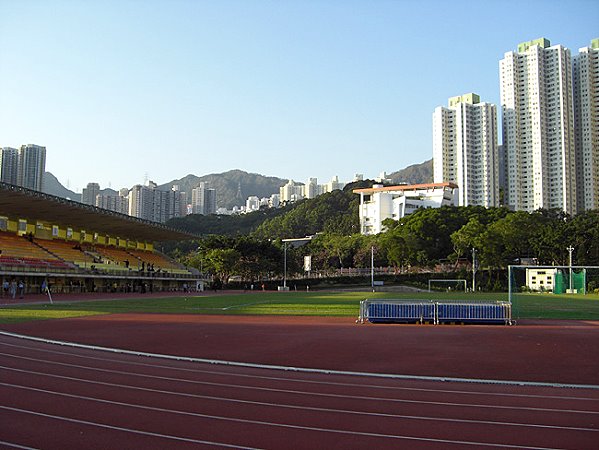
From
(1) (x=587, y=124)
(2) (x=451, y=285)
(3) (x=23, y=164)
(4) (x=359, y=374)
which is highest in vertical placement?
(1) (x=587, y=124)

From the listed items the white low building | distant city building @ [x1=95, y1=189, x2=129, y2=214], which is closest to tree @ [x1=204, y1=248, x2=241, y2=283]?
the white low building

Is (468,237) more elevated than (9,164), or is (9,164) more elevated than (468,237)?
(9,164)

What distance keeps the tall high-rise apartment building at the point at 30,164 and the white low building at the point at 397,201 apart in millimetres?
75863

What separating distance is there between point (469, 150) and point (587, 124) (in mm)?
29844

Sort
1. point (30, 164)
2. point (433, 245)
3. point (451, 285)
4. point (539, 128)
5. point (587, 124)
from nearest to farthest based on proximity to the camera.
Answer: point (451, 285) < point (433, 245) < point (30, 164) < point (587, 124) < point (539, 128)

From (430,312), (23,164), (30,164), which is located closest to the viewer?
(430,312)

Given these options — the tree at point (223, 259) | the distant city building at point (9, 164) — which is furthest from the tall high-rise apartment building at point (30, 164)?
the tree at point (223, 259)

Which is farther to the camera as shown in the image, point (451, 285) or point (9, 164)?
point (9, 164)

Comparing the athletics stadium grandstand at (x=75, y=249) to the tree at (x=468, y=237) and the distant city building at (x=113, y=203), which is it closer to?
the tree at (x=468, y=237)

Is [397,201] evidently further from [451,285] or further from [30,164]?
[30,164]

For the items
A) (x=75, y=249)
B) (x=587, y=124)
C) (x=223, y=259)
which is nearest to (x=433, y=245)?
(x=223, y=259)

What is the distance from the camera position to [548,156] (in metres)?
141

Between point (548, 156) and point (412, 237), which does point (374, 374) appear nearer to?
point (412, 237)

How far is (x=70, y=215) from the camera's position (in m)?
56.2
